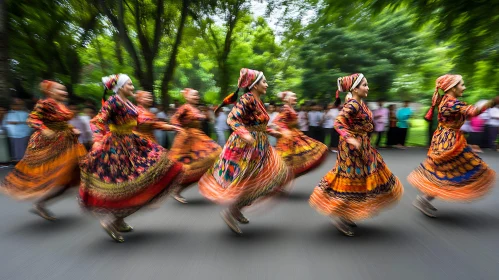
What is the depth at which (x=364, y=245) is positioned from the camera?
11.6 ft

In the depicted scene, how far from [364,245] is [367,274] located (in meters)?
0.61

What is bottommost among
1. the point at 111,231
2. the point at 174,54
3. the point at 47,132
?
the point at 111,231

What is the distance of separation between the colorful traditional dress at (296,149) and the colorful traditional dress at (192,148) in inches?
42.9

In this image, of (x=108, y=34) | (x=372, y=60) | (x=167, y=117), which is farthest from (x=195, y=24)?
(x=372, y=60)

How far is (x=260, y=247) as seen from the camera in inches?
140

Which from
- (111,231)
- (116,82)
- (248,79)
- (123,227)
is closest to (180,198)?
(123,227)

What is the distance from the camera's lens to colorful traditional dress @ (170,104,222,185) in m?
5.23

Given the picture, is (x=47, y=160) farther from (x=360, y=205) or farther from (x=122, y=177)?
(x=360, y=205)

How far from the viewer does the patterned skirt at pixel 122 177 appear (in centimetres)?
359

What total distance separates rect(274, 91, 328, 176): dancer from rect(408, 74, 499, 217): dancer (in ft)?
5.14

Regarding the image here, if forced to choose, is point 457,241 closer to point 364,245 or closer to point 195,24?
point 364,245

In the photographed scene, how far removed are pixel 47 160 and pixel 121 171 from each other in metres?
1.47

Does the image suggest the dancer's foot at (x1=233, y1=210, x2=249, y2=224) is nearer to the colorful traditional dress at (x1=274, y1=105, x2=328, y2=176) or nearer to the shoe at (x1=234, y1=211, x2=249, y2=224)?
the shoe at (x1=234, y1=211, x2=249, y2=224)

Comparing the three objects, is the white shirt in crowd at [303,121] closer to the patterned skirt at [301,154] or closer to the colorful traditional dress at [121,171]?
the patterned skirt at [301,154]
